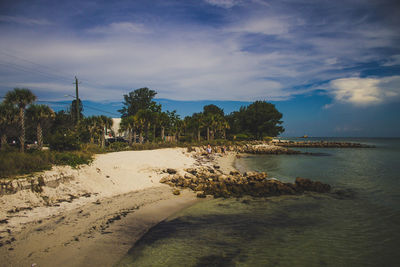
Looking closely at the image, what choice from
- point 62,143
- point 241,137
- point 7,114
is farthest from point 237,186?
point 241,137

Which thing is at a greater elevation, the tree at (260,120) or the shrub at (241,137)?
the tree at (260,120)

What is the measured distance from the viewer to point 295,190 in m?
14.3

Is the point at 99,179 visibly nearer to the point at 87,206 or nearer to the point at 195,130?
the point at 87,206

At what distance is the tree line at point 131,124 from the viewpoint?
2092 cm

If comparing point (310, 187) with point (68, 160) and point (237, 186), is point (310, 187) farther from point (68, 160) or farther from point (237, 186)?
point (68, 160)

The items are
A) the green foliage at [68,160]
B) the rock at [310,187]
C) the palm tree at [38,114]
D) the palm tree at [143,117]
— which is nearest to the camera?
the green foliage at [68,160]

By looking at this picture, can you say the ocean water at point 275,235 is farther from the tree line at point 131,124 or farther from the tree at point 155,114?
the tree at point 155,114

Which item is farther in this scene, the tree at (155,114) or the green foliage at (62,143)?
the tree at (155,114)

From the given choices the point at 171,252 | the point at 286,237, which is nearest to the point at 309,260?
the point at 286,237

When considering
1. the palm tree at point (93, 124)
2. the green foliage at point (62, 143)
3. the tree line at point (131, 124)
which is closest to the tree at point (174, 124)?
the tree line at point (131, 124)

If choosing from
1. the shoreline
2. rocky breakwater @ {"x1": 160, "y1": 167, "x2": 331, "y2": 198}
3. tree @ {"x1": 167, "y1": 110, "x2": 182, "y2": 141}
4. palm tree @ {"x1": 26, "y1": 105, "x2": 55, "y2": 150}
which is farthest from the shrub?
the shoreline

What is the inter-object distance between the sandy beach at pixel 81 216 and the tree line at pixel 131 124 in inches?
348

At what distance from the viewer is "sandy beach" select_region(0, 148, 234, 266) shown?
577 centimetres

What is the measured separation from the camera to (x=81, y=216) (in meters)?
8.07
